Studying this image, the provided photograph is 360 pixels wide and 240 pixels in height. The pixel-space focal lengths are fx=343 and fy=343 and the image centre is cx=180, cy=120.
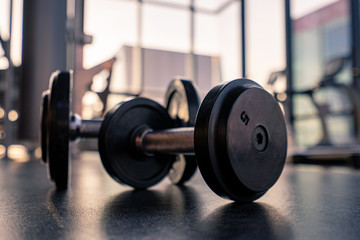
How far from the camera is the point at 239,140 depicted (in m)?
0.64

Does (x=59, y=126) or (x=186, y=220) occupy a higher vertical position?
(x=59, y=126)

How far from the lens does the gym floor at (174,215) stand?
0.48 meters

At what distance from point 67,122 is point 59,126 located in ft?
0.07

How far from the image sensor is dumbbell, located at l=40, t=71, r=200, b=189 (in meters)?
0.85

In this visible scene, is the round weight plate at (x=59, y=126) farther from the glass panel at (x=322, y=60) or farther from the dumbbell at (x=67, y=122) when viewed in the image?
the glass panel at (x=322, y=60)

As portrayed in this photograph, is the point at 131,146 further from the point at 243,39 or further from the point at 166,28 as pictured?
the point at 166,28

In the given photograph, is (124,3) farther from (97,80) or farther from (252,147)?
(252,147)

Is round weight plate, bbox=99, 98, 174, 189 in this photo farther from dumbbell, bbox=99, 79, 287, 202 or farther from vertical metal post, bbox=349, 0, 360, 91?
vertical metal post, bbox=349, 0, 360, 91

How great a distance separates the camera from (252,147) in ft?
2.18

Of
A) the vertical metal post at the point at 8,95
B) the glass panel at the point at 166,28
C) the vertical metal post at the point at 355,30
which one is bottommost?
the vertical metal post at the point at 8,95

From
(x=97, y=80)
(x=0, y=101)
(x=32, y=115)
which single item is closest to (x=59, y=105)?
(x=97, y=80)

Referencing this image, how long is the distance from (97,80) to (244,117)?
3.27 metres

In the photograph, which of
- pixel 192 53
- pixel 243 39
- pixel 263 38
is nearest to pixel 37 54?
pixel 192 53

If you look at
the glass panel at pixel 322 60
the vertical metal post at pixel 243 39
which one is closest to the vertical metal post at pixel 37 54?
the vertical metal post at pixel 243 39
